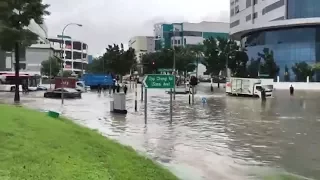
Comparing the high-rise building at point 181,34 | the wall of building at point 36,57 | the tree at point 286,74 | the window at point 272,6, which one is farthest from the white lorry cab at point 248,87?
the high-rise building at point 181,34

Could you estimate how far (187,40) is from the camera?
170125 mm

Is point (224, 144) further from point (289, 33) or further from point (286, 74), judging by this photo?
point (289, 33)

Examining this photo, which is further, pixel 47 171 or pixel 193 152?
pixel 193 152

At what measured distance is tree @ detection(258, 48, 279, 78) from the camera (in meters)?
96.7

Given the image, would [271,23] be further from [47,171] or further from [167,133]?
[47,171]

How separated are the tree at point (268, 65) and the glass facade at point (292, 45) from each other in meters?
0.95

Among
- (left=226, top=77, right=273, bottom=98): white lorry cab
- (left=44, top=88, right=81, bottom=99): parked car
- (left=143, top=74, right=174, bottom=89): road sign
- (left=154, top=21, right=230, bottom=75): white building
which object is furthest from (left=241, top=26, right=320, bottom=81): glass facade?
(left=143, top=74, right=174, bottom=89): road sign

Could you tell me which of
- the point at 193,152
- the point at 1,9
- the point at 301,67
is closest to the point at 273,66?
the point at 301,67

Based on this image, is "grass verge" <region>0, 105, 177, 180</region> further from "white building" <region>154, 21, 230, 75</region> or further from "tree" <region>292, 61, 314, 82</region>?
"white building" <region>154, 21, 230, 75</region>

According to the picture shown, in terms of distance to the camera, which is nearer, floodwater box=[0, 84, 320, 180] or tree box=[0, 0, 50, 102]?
floodwater box=[0, 84, 320, 180]

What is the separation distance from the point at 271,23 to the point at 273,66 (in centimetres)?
929

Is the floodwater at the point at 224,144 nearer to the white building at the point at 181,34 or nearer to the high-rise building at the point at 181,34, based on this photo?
the white building at the point at 181,34

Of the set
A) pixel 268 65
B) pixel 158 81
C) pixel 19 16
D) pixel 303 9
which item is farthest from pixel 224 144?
pixel 303 9

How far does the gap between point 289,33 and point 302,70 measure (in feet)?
38.5
